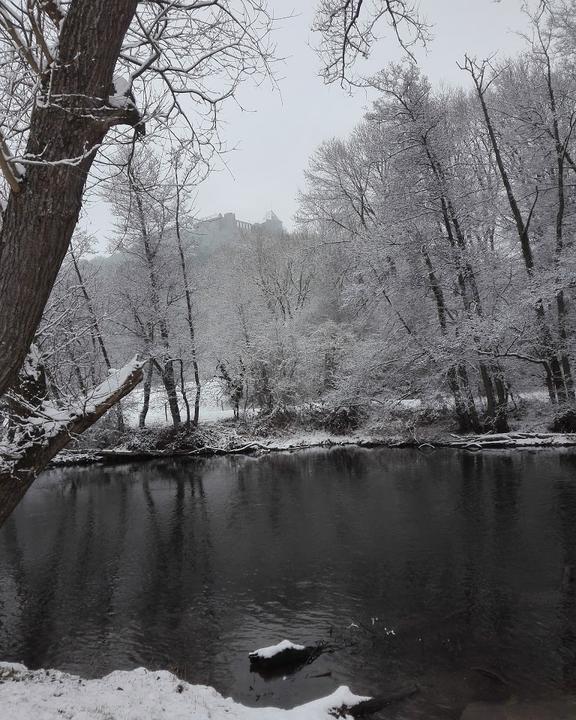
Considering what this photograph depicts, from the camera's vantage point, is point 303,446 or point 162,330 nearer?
point 303,446

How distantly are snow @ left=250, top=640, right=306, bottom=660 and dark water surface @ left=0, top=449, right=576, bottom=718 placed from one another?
0.80 feet

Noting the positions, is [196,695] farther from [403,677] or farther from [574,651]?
[574,651]

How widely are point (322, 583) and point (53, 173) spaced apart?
7.81 meters

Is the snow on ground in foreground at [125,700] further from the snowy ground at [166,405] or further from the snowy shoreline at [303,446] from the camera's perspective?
the snowy ground at [166,405]

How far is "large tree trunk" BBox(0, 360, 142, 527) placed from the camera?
3035 millimetres

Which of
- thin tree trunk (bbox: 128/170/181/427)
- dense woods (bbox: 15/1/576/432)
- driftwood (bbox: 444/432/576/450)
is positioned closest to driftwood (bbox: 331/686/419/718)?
dense woods (bbox: 15/1/576/432)

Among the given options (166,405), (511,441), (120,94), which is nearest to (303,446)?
(166,405)

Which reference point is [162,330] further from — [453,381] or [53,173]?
[53,173]

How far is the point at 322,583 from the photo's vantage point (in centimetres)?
850

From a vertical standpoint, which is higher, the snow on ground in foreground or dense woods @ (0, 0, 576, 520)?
dense woods @ (0, 0, 576, 520)

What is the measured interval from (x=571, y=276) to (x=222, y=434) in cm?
1537

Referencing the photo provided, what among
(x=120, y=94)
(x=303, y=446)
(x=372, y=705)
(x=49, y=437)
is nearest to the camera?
(x=120, y=94)

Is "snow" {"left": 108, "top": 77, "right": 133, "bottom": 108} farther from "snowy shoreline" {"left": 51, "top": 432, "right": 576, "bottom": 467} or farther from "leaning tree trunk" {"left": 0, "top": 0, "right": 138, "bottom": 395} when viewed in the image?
"snowy shoreline" {"left": 51, "top": 432, "right": 576, "bottom": 467}

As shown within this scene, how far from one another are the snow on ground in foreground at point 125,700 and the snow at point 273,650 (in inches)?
39.9
